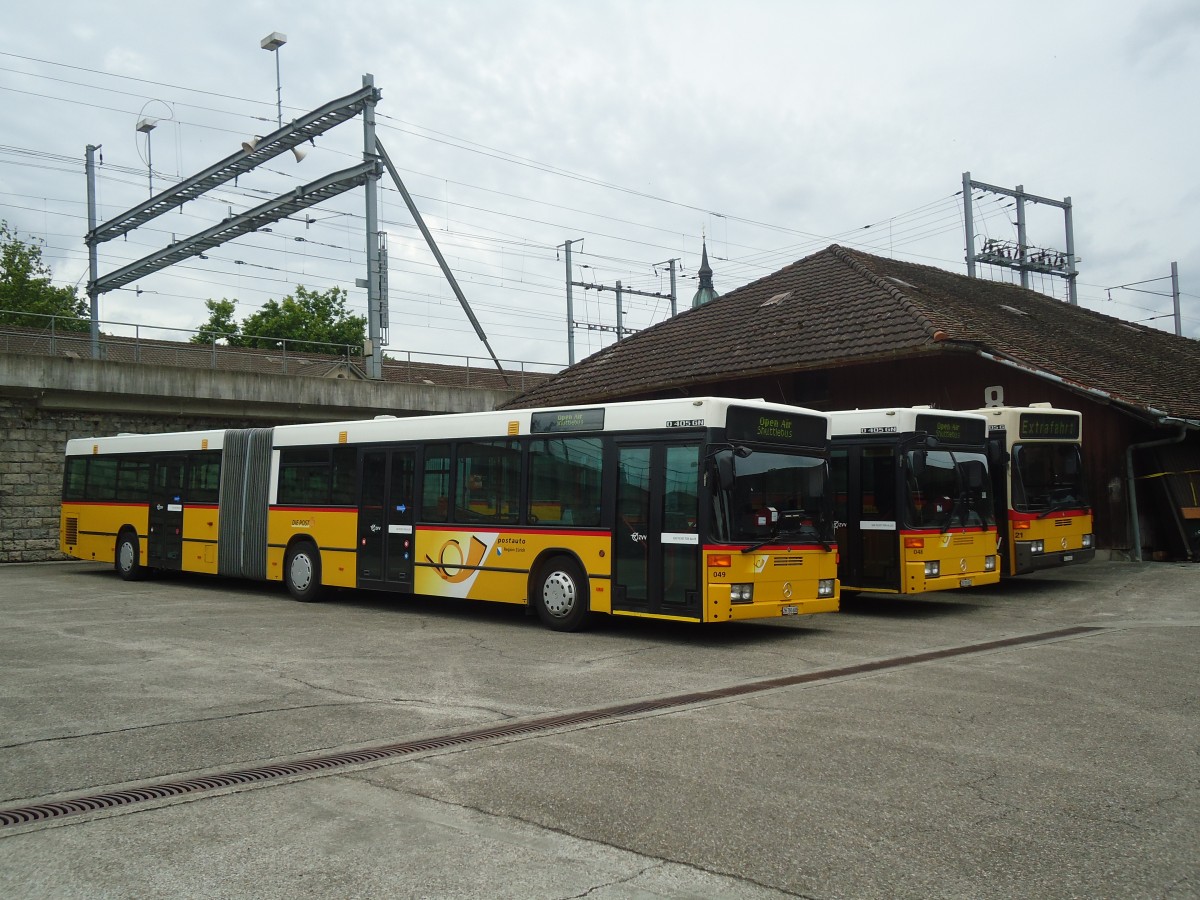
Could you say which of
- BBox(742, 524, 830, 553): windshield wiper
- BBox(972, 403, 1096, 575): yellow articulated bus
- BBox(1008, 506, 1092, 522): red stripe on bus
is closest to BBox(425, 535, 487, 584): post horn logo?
BBox(742, 524, 830, 553): windshield wiper

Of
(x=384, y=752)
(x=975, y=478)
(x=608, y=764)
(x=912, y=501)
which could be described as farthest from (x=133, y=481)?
(x=608, y=764)

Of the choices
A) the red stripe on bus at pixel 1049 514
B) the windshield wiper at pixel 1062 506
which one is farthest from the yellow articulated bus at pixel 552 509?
the windshield wiper at pixel 1062 506

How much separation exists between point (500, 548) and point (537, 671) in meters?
3.98

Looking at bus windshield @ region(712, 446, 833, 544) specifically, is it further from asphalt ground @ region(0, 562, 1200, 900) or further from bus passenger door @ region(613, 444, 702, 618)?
asphalt ground @ region(0, 562, 1200, 900)

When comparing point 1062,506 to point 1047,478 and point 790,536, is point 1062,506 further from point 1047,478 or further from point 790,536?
point 790,536

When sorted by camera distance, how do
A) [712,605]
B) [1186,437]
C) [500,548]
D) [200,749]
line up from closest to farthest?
[200,749] < [712,605] < [500,548] < [1186,437]

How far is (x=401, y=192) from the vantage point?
1091 inches

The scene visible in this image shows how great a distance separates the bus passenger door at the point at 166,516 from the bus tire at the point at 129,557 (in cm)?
46

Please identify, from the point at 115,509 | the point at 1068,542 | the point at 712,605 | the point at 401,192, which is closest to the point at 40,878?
the point at 712,605

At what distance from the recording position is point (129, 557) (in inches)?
827

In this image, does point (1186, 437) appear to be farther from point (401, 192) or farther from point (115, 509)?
point (115, 509)

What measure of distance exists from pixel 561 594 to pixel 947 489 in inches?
225

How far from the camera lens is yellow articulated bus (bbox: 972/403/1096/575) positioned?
1644cm

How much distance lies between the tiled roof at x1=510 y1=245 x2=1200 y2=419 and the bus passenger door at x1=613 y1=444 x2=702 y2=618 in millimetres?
7880
